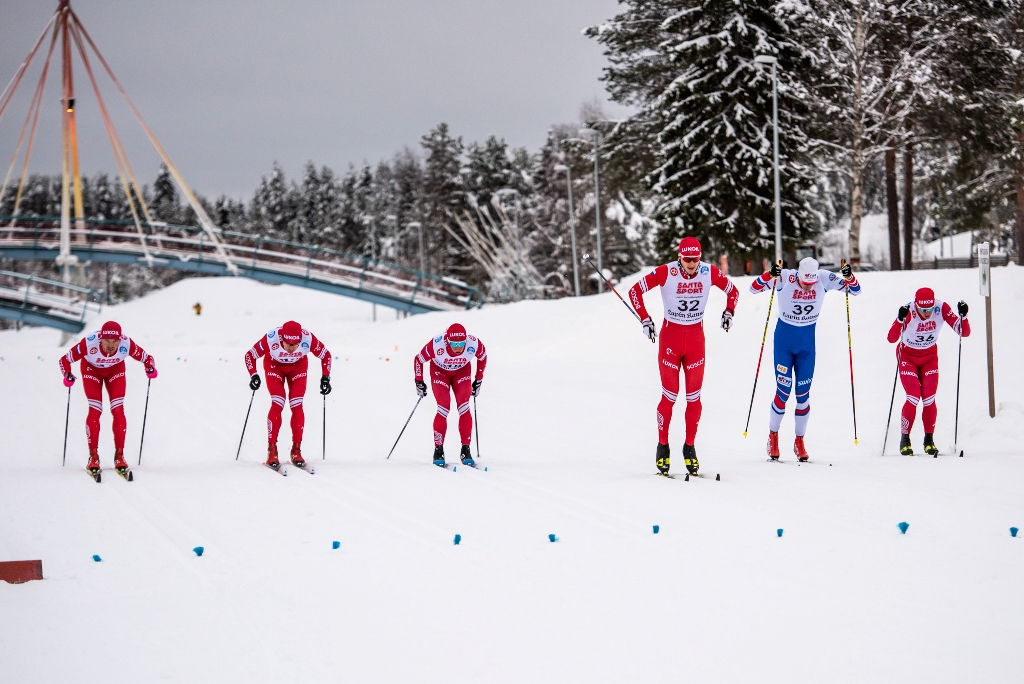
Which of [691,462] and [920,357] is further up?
[920,357]

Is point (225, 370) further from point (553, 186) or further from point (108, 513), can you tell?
point (553, 186)

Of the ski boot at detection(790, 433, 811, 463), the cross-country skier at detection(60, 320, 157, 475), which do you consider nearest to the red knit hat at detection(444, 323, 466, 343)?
the cross-country skier at detection(60, 320, 157, 475)

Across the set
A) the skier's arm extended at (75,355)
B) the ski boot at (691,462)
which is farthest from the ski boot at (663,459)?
the skier's arm extended at (75,355)

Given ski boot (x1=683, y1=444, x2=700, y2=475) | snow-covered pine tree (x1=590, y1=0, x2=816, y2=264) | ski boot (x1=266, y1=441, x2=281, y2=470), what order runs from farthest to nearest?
1. snow-covered pine tree (x1=590, y1=0, x2=816, y2=264)
2. ski boot (x1=266, y1=441, x2=281, y2=470)
3. ski boot (x1=683, y1=444, x2=700, y2=475)

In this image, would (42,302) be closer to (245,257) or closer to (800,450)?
(245,257)

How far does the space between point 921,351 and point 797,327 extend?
5.18 ft

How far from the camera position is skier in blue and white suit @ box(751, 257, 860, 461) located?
8.58 metres

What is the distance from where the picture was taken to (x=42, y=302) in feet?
109

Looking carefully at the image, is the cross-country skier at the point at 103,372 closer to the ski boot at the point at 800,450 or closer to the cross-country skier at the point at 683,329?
the cross-country skier at the point at 683,329

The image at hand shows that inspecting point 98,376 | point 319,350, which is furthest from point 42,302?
point 319,350

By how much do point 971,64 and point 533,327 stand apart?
45.8 feet

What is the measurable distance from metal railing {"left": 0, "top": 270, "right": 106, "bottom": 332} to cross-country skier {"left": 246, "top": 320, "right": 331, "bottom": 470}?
89.1 ft

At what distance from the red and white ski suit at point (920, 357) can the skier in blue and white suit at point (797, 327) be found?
101 centimetres

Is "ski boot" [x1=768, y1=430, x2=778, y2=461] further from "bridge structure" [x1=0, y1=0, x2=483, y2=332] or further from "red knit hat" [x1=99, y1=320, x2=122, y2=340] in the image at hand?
"bridge structure" [x1=0, y1=0, x2=483, y2=332]
